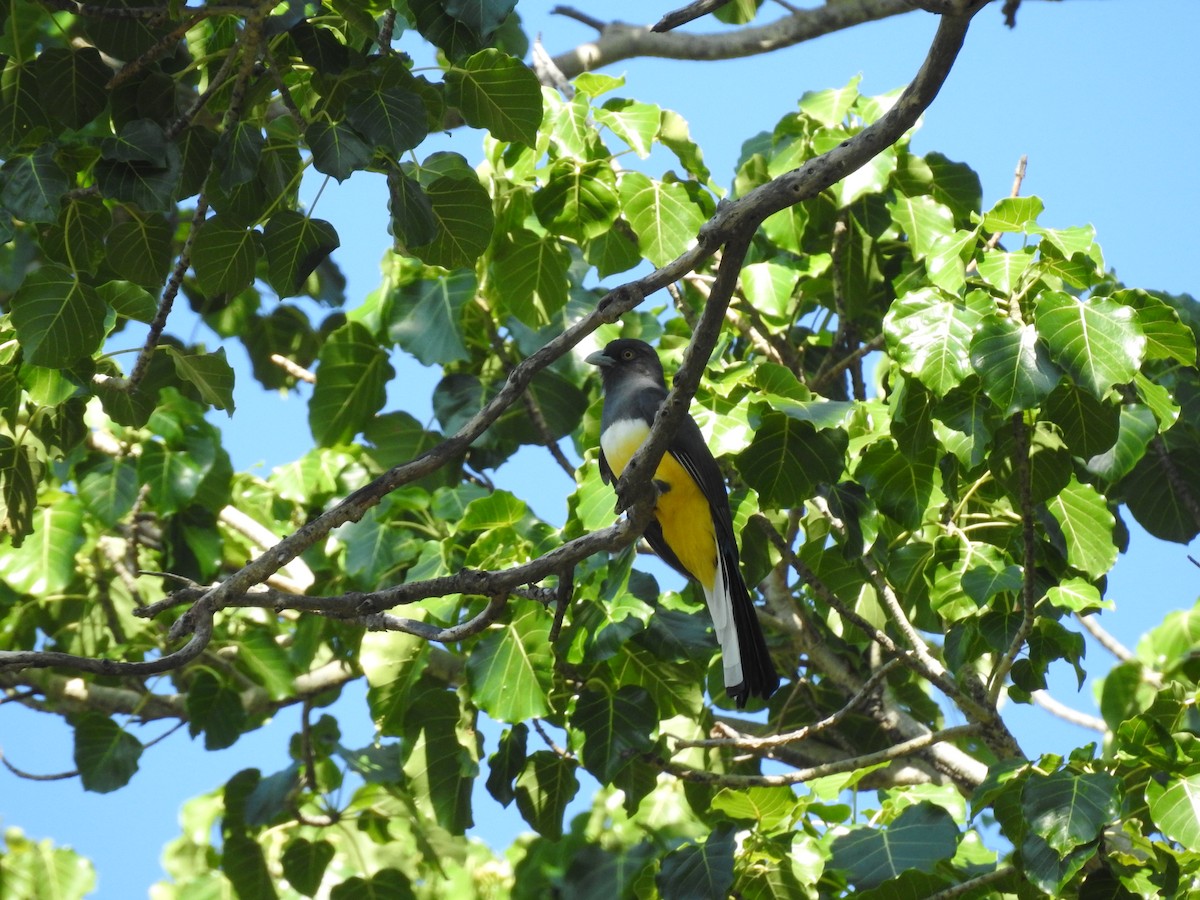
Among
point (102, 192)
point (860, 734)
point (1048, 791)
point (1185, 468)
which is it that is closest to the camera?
point (102, 192)

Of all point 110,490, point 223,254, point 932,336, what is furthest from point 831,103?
point 110,490

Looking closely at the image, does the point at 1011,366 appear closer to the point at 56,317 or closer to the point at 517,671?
the point at 517,671

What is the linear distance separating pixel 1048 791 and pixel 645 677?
142 cm

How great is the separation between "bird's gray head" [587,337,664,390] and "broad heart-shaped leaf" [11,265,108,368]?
1971 millimetres

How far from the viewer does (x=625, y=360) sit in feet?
15.8

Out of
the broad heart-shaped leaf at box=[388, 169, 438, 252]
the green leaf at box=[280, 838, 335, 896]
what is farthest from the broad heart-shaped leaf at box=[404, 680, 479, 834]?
the broad heart-shaped leaf at box=[388, 169, 438, 252]

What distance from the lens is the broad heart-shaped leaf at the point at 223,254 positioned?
135 inches

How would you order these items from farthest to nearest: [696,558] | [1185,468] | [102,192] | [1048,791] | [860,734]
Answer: [860,734], [1185,468], [696,558], [1048,791], [102,192]

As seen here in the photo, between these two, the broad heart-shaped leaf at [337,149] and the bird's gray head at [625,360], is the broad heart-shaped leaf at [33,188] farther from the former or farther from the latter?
the bird's gray head at [625,360]

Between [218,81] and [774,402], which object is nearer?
[218,81]

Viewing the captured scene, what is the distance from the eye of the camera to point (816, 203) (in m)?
4.88

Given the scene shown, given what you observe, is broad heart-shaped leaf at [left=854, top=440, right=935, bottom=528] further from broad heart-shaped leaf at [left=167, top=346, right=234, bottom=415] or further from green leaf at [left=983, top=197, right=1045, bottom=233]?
broad heart-shaped leaf at [left=167, top=346, right=234, bottom=415]

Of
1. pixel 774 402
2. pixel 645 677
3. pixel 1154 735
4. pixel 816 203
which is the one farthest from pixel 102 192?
pixel 1154 735

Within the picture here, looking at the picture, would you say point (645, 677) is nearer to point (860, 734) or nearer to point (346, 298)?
point (860, 734)
